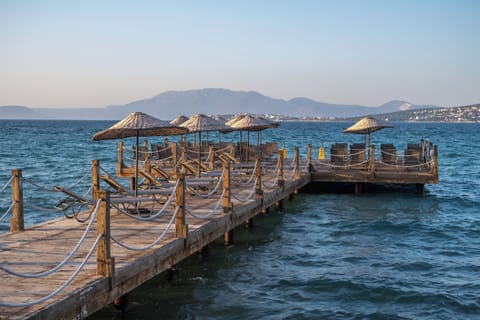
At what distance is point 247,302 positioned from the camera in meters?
10.6

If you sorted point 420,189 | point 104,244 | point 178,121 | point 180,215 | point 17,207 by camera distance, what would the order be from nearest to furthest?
point 104,244
point 180,215
point 17,207
point 420,189
point 178,121

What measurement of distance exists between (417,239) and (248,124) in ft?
25.4

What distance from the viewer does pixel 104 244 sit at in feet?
26.1

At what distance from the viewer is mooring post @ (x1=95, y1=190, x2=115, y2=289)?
790 centimetres

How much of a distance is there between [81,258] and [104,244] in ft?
3.78

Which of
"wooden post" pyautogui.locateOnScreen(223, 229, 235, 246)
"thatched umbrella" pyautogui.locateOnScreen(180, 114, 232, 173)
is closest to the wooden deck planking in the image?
"wooden post" pyautogui.locateOnScreen(223, 229, 235, 246)

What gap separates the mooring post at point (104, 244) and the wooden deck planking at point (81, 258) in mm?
145

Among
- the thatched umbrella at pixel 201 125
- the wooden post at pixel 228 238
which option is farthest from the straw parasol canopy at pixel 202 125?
the wooden post at pixel 228 238

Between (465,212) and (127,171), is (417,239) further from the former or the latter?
(127,171)

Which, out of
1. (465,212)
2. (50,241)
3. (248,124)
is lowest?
(465,212)

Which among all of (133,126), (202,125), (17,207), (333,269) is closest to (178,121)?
(202,125)

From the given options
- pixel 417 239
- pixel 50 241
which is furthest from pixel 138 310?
pixel 417 239

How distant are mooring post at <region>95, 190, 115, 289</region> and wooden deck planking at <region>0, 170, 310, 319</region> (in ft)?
0.48

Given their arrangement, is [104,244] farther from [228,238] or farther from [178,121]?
[178,121]
